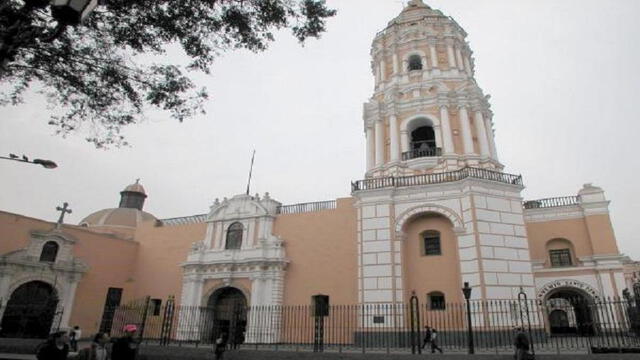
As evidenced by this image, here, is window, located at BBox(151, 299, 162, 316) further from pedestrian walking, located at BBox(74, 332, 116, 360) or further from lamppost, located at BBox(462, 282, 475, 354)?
lamppost, located at BBox(462, 282, 475, 354)

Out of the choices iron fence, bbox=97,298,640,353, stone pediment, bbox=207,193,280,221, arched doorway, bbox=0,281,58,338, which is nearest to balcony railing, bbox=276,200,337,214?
stone pediment, bbox=207,193,280,221

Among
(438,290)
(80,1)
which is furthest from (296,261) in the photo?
(80,1)

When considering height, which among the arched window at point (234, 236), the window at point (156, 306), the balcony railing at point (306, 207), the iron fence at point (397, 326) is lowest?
the iron fence at point (397, 326)

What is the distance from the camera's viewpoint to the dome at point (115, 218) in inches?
1194

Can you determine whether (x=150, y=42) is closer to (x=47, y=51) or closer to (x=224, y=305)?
(x=47, y=51)

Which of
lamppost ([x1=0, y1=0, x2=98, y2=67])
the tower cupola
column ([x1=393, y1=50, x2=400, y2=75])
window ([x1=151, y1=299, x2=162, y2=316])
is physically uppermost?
column ([x1=393, y1=50, x2=400, y2=75])

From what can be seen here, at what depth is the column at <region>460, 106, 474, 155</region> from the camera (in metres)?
19.0

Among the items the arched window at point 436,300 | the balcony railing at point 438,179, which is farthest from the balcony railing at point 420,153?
the arched window at point 436,300

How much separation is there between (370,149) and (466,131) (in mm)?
4677

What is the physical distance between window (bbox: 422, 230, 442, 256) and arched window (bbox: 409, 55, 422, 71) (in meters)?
9.71

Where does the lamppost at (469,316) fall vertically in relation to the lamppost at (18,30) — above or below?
below

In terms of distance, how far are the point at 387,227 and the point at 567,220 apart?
9520 mm

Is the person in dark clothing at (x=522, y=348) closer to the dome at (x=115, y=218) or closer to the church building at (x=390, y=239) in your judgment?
the church building at (x=390, y=239)

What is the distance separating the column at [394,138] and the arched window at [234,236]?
350 inches
